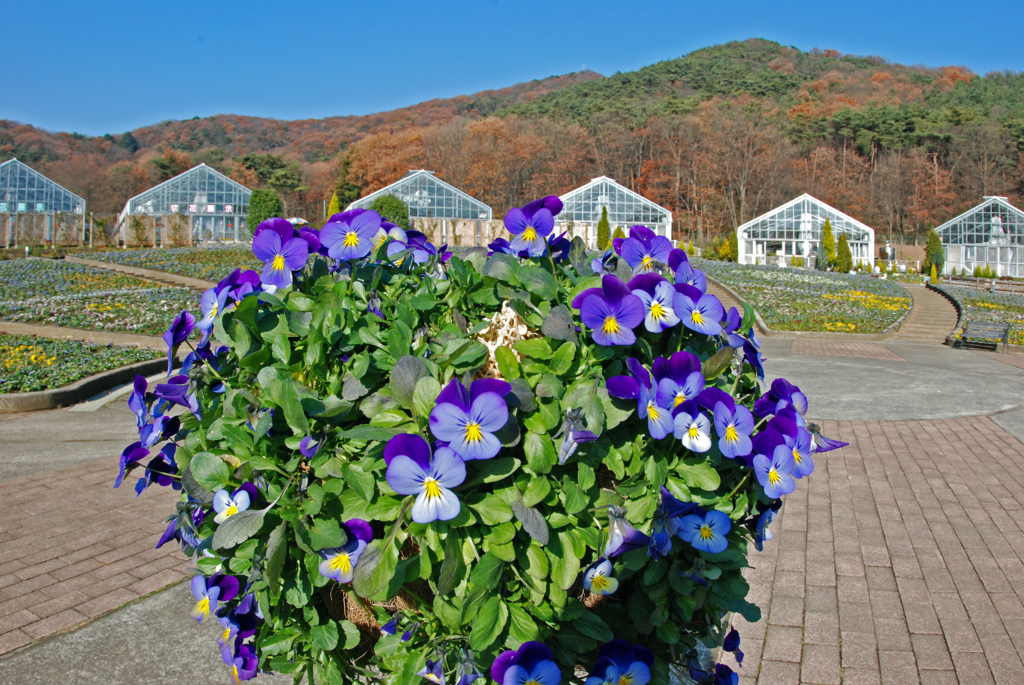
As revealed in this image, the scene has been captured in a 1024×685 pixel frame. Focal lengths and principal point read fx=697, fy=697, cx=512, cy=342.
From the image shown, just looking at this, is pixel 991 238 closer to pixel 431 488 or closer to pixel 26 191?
pixel 431 488

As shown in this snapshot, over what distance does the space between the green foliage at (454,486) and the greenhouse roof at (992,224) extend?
167 feet

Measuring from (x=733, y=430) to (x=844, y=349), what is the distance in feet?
49.6

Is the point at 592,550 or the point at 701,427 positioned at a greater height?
the point at 701,427

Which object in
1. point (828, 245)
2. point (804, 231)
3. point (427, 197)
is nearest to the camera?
point (828, 245)

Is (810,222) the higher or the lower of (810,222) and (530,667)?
the higher

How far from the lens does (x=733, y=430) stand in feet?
4.73

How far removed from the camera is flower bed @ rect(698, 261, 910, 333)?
18.6m

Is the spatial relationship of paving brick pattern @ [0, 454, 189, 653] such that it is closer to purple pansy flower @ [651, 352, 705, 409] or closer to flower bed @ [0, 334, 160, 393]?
purple pansy flower @ [651, 352, 705, 409]

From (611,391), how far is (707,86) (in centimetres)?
10133

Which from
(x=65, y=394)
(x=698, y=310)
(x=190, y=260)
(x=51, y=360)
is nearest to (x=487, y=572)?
(x=698, y=310)

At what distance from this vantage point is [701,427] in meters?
1.43

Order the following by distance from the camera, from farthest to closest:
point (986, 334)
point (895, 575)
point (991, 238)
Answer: point (991, 238), point (986, 334), point (895, 575)

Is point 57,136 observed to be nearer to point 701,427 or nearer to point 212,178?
point 212,178

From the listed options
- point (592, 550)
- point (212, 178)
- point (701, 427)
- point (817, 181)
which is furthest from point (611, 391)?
point (817, 181)
